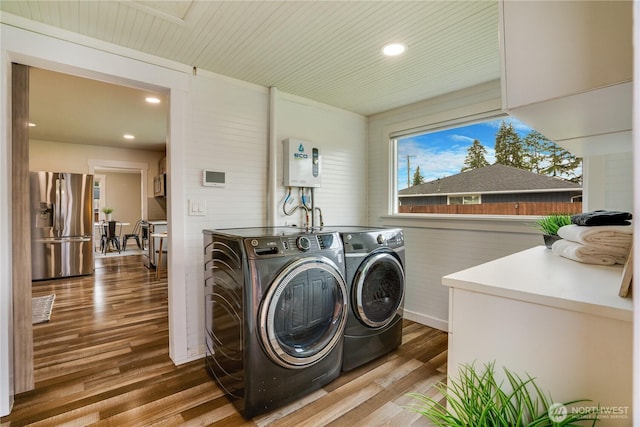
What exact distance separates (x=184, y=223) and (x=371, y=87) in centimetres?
195

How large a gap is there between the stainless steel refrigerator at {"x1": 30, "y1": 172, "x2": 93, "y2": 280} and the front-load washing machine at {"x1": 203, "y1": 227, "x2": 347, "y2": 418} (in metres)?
4.19

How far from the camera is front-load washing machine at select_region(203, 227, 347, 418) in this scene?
5.42ft

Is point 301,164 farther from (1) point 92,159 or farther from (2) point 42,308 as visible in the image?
(1) point 92,159

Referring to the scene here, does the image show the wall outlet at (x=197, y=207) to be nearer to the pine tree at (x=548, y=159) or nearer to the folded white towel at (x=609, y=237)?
the folded white towel at (x=609, y=237)

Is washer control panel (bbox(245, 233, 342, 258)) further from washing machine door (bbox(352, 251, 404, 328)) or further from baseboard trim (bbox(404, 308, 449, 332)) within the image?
baseboard trim (bbox(404, 308, 449, 332))

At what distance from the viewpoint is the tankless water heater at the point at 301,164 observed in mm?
2770

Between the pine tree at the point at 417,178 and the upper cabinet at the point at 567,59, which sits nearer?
the upper cabinet at the point at 567,59

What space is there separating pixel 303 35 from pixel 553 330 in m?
1.92

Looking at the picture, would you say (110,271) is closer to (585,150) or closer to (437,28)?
(437,28)

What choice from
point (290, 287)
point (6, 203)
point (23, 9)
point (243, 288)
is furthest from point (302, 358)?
point (23, 9)

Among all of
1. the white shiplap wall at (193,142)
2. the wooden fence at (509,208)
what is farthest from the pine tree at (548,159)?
the white shiplap wall at (193,142)

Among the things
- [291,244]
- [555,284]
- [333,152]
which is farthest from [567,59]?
[333,152]

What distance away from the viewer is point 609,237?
114cm

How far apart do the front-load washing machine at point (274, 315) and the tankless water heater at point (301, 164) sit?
949 millimetres
